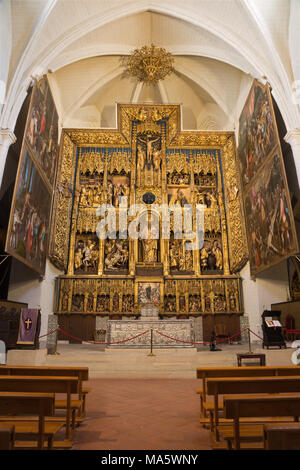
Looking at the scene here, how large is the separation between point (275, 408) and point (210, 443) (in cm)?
131

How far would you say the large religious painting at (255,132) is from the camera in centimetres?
1199

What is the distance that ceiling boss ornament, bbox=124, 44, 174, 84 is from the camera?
15.5 meters

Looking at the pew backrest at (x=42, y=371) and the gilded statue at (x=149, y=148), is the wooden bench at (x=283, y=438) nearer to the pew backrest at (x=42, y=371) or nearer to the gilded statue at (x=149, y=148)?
the pew backrest at (x=42, y=371)

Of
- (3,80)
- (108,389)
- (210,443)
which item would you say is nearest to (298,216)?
(108,389)

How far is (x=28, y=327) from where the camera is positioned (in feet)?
29.6

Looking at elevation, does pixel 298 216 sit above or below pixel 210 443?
above

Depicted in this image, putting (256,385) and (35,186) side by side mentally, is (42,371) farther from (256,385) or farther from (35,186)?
(35,186)

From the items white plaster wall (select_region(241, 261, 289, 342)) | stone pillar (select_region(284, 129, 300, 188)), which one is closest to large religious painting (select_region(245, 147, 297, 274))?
stone pillar (select_region(284, 129, 300, 188))

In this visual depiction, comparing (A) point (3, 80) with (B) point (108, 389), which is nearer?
(B) point (108, 389)

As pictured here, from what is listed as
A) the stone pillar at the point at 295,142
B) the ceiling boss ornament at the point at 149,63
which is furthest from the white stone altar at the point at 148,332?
the ceiling boss ornament at the point at 149,63

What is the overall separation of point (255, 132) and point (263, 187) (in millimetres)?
2565

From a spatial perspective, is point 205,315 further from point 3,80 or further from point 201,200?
point 3,80

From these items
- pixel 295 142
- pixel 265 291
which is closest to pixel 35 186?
pixel 295 142

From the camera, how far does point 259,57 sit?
1272 centimetres
